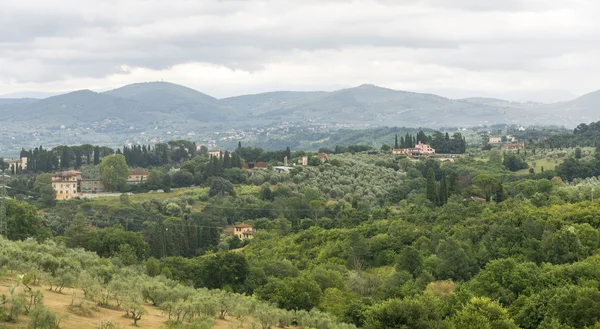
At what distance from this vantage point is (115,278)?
26.5m

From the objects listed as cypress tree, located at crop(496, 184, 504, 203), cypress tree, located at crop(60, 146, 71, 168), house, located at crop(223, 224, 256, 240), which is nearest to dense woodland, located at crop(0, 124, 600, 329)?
cypress tree, located at crop(496, 184, 504, 203)

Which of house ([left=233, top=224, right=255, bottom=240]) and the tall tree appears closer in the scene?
house ([left=233, top=224, right=255, bottom=240])

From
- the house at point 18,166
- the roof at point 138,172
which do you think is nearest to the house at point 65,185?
the roof at point 138,172

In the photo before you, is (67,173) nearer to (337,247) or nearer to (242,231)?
(242,231)

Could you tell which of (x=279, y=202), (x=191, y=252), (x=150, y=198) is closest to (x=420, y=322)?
(x=191, y=252)

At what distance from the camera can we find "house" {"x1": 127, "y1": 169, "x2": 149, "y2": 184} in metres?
88.8

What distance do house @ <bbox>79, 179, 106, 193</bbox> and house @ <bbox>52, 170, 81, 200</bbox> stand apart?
0.60 metres

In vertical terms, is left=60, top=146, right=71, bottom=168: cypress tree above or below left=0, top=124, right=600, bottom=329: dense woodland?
above

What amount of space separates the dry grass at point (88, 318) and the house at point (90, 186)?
207ft

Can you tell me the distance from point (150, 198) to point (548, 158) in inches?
1893

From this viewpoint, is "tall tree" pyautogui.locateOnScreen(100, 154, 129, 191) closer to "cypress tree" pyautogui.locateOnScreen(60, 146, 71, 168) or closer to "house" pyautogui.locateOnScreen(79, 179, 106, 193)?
"house" pyautogui.locateOnScreen(79, 179, 106, 193)

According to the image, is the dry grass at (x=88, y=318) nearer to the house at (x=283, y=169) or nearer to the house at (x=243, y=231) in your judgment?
the house at (x=243, y=231)

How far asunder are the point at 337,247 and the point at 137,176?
4908 centimetres

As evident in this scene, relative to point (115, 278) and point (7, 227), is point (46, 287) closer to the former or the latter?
point (115, 278)
